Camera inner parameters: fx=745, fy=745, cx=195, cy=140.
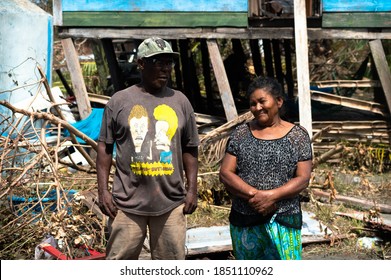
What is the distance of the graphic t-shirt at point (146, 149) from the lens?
4469 millimetres

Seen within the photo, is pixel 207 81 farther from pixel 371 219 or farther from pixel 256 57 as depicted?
pixel 371 219

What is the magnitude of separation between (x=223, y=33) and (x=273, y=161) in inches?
241

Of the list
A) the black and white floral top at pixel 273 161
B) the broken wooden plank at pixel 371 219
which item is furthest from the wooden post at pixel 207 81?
the black and white floral top at pixel 273 161

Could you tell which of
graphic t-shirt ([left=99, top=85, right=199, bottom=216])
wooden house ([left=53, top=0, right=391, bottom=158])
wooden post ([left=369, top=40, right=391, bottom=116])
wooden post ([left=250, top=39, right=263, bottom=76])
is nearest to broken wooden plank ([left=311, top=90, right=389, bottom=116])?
wooden house ([left=53, top=0, right=391, bottom=158])

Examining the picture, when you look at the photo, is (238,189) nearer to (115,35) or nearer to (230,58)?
(115,35)

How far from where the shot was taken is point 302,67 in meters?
9.63

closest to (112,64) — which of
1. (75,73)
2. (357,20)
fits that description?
(75,73)

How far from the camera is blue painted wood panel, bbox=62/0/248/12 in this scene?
10.3 metres

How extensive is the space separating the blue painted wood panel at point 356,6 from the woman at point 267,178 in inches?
232

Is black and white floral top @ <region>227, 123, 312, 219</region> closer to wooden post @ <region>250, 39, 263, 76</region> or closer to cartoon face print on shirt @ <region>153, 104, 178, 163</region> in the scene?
cartoon face print on shirt @ <region>153, 104, 178, 163</region>

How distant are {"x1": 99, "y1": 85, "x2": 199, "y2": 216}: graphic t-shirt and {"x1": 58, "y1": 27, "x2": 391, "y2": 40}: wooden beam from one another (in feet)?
19.3
